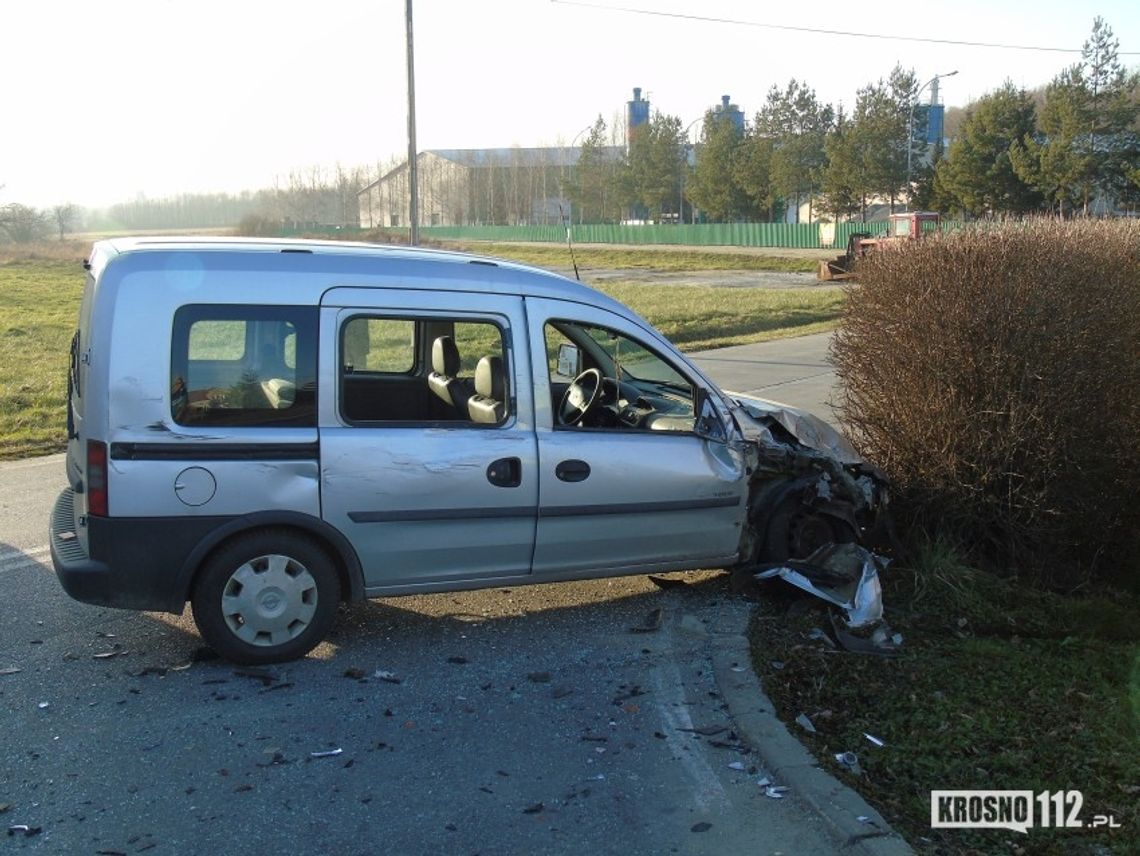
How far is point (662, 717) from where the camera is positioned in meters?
4.46

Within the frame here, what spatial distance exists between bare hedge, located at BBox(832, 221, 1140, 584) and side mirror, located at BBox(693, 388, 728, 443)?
156 centimetres

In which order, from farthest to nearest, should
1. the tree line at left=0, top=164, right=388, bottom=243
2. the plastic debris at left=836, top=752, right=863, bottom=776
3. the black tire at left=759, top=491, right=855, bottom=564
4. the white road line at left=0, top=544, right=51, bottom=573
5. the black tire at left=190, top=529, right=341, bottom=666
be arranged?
the tree line at left=0, top=164, right=388, bottom=243 < the white road line at left=0, top=544, right=51, bottom=573 < the black tire at left=759, top=491, right=855, bottom=564 < the black tire at left=190, top=529, right=341, bottom=666 < the plastic debris at left=836, top=752, right=863, bottom=776

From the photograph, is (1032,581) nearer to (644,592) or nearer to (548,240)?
(644,592)

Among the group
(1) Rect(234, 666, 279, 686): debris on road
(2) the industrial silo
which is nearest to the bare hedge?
(1) Rect(234, 666, 279, 686): debris on road

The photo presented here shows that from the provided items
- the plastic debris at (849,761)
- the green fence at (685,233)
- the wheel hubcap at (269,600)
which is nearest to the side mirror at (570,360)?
the wheel hubcap at (269,600)

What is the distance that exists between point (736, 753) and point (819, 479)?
2277 millimetres

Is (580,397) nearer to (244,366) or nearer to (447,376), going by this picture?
(447,376)

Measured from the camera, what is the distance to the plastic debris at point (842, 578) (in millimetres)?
5414

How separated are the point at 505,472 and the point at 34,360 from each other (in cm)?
1517

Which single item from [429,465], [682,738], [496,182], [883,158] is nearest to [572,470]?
[429,465]

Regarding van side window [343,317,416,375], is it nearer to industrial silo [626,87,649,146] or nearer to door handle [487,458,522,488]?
door handle [487,458,522,488]

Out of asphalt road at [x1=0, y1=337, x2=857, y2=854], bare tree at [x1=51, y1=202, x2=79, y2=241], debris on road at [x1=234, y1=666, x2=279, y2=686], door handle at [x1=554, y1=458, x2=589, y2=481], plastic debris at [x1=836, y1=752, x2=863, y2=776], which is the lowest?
plastic debris at [x1=836, y1=752, x2=863, y2=776]

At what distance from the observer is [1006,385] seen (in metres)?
6.26

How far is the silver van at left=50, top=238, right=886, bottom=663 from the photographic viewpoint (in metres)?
4.64
